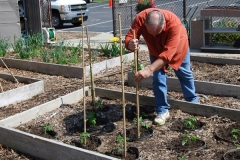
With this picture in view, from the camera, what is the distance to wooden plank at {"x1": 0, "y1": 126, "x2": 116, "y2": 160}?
4.40m

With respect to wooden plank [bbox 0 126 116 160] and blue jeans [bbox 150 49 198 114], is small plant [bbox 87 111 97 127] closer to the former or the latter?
blue jeans [bbox 150 49 198 114]

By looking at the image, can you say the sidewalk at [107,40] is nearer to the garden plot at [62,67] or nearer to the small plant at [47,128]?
the garden plot at [62,67]

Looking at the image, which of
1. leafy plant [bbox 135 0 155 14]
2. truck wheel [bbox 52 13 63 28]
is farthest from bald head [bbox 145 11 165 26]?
truck wheel [bbox 52 13 63 28]

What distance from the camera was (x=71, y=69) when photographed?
332 inches

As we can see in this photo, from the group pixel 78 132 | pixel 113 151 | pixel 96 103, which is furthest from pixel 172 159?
pixel 96 103

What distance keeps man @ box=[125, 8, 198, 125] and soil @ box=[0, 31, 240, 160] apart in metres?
0.31

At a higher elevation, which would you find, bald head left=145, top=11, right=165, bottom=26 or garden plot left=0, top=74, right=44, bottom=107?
bald head left=145, top=11, right=165, bottom=26

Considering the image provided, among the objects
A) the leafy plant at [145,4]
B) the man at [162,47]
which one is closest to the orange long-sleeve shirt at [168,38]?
the man at [162,47]

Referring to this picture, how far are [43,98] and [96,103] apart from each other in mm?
1225

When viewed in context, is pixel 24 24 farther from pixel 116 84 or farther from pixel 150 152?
pixel 150 152

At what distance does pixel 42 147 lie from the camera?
4.78 m

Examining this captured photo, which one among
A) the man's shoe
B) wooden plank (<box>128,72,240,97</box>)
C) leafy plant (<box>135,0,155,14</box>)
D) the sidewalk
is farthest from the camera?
leafy plant (<box>135,0,155,14</box>)

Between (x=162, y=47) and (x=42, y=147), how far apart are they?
1879 millimetres

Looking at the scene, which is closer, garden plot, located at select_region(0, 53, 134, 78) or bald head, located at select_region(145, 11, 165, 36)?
bald head, located at select_region(145, 11, 165, 36)
